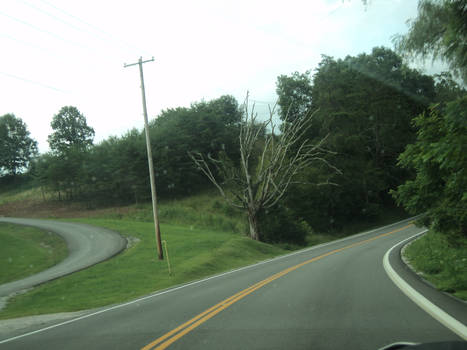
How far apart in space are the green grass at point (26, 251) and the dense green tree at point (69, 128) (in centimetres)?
4960

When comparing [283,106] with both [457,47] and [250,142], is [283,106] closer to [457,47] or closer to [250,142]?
[250,142]

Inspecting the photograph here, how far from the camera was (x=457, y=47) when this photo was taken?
25.1 ft

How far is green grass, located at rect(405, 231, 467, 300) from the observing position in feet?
25.3

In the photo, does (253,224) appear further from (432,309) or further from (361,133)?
(432,309)

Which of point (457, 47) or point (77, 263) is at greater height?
point (457, 47)

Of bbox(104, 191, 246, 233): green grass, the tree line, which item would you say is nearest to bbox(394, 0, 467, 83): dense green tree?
the tree line

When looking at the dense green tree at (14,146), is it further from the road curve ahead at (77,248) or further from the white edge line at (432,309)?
the white edge line at (432,309)

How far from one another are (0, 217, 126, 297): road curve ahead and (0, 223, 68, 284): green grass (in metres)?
0.84

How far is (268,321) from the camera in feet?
21.0

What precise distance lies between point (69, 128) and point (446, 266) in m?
88.3

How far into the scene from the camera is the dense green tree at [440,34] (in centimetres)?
726

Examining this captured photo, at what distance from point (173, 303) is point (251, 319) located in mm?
3316

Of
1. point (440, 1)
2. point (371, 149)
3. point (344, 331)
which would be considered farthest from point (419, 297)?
point (371, 149)

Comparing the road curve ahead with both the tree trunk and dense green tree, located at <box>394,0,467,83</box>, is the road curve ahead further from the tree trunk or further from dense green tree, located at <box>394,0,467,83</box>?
dense green tree, located at <box>394,0,467,83</box>
